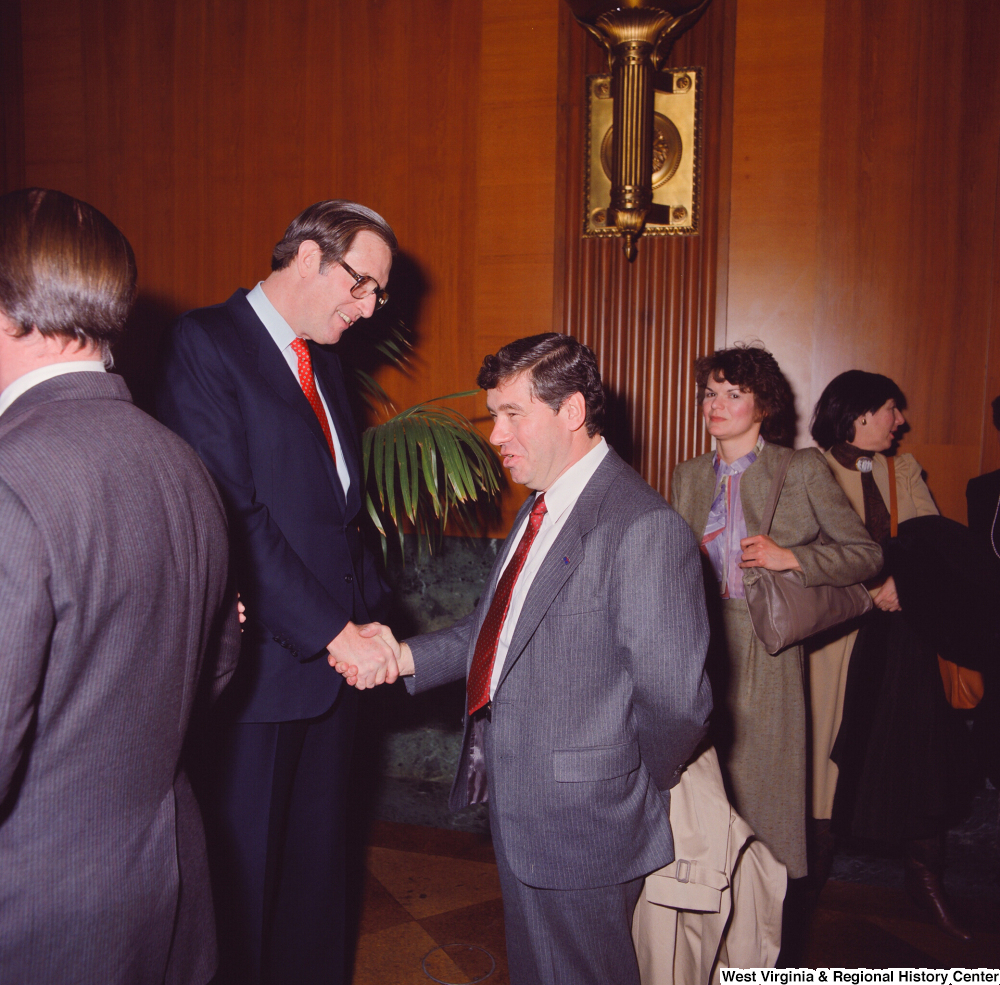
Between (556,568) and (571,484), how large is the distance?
0.22 m

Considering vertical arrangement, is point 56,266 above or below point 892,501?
above


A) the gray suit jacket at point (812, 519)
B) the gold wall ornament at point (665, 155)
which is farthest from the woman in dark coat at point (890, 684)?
the gold wall ornament at point (665, 155)

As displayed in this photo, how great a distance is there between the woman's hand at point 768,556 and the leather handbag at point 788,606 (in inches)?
0.7

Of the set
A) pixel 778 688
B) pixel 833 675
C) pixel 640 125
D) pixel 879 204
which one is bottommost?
pixel 833 675

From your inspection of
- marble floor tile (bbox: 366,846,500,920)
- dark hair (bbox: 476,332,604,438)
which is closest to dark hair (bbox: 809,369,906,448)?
dark hair (bbox: 476,332,604,438)

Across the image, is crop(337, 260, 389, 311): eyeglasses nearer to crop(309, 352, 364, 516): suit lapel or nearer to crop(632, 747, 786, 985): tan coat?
crop(309, 352, 364, 516): suit lapel

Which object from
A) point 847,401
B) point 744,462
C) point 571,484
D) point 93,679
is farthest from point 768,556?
point 93,679

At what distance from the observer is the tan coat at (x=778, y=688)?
2473 mm

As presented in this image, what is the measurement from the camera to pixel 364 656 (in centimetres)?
189

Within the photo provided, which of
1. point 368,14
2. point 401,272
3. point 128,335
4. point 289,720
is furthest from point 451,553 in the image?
point 368,14

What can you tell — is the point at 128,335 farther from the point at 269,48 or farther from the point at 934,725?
the point at 934,725

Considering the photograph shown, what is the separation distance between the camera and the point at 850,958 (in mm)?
2551

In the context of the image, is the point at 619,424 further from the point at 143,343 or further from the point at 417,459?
the point at 143,343

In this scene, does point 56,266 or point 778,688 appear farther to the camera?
point 778,688
